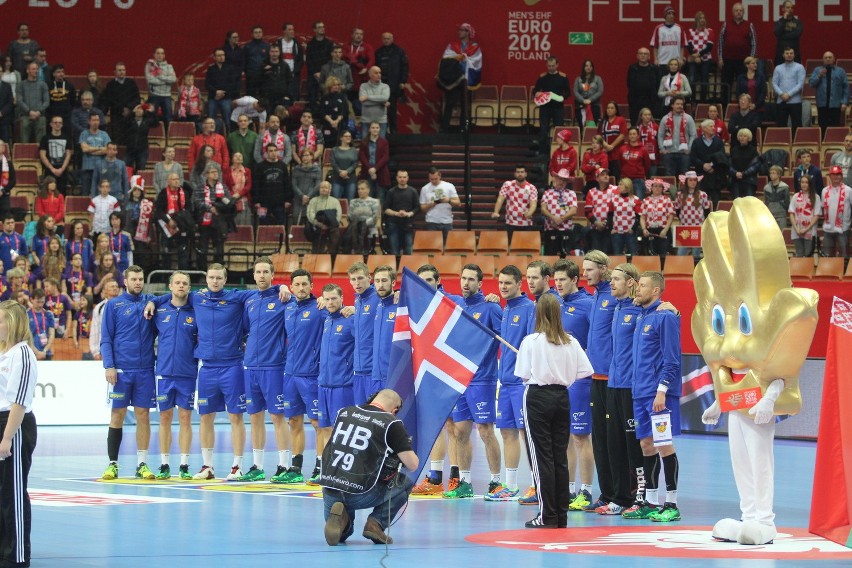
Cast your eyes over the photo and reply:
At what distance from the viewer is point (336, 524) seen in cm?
998

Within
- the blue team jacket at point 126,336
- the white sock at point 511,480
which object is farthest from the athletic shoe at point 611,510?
the blue team jacket at point 126,336

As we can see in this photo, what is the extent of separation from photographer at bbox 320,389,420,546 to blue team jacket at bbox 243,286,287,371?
173 inches

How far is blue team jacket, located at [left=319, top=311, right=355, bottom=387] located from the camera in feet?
46.0

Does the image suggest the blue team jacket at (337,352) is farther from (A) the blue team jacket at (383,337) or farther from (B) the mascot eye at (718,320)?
(B) the mascot eye at (718,320)

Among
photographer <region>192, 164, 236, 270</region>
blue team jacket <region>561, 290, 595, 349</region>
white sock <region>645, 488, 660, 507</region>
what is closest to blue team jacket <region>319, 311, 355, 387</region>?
blue team jacket <region>561, 290, 595, 349</region>

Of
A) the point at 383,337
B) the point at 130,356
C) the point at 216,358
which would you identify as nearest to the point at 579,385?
the point at 383,337

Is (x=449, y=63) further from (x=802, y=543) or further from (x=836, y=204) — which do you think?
(x=802, y=543)

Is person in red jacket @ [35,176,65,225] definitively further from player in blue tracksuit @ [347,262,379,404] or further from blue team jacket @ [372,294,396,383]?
blue team jacket @ [372,294,396,383]

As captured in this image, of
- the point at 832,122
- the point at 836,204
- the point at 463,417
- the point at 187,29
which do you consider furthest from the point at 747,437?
the point at 187,29

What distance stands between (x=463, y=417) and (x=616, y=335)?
229 centimetres

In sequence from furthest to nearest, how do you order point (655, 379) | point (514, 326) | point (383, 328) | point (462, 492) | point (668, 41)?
point (668, 41), point (383, 328), point (462, 492), point (514, 326), point (655, 379)

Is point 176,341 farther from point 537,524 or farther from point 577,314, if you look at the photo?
point 537,524

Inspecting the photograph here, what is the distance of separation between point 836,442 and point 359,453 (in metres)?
3.60

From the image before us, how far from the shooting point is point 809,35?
30891 millimetres
